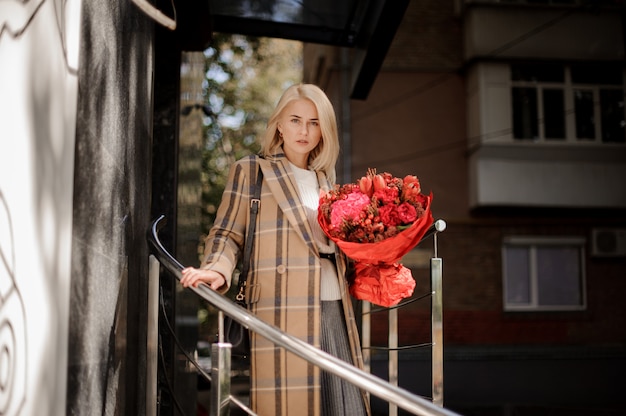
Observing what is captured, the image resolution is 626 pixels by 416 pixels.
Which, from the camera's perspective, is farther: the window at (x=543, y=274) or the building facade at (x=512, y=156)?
the window at (x=543, y=274)

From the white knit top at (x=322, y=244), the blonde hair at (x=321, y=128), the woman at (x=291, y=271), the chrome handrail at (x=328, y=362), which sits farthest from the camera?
the blonde hair at (x=321, y=128)

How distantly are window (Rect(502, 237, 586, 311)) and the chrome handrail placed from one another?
1115 centimetres

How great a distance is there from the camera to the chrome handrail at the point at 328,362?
93.4 inches

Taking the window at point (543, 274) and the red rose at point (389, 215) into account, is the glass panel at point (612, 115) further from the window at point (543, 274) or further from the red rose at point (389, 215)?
the red rose at point (389, 215)

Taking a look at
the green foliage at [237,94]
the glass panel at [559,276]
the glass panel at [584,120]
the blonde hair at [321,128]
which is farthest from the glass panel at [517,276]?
the blonde hair at [321,128]

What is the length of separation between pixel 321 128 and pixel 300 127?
0.30ft

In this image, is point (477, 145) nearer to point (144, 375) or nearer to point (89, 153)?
point (144, 375)

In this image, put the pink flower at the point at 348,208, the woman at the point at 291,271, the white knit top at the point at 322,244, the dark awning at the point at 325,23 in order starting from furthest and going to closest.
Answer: the dark awning at the point at 325,23
the white knit top at the point at 322,244
the woman at the point at 291,271
the pink flower at the point at 348,208

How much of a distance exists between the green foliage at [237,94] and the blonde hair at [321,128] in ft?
32.9

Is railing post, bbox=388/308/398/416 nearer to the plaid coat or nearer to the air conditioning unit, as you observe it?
the plaid coat

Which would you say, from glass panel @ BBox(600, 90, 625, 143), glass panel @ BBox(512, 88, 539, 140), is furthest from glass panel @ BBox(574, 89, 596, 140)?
glass panel @ BBox(512, 88, 539, 140)

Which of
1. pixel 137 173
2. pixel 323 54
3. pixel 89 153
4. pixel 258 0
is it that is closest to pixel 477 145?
pixel 323 54

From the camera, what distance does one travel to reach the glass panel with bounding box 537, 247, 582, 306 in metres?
13.4

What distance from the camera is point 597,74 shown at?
13.8 meters
